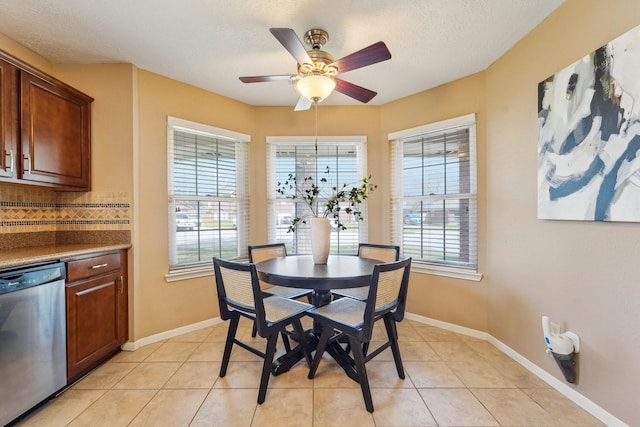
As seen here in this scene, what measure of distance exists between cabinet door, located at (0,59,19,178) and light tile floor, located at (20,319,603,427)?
60.9 inches

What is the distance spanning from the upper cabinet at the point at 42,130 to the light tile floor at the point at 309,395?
1512 millimetres

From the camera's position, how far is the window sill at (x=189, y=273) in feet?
8.59

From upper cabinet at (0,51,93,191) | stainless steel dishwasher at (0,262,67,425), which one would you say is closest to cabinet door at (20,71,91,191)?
upper cabinet at (0,51,93,191)

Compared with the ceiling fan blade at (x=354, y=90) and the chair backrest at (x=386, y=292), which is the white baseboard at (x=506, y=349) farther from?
the ceiling fan blade at (x=354, y=90)

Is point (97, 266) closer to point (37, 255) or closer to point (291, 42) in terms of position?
point (37, 255)

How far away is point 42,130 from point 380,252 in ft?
9.27

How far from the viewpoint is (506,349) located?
2.27 metres

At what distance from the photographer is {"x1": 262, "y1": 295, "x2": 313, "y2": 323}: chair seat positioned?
1803 mm

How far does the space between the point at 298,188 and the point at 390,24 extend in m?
1.84

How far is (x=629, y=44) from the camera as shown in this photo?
1.37 metres

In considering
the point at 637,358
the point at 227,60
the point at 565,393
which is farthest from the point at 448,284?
the point at 227,60

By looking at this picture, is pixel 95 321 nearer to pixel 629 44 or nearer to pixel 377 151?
pixel 377 151

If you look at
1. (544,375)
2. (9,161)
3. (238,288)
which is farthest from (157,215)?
(544,375)

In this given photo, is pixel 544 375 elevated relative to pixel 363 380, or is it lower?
lower
